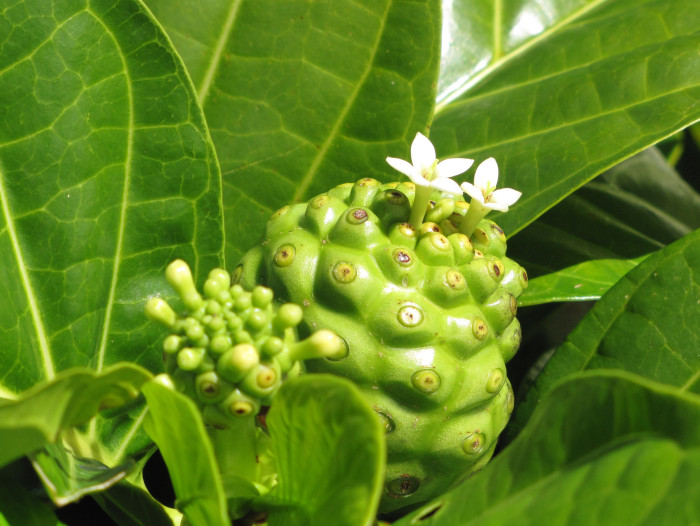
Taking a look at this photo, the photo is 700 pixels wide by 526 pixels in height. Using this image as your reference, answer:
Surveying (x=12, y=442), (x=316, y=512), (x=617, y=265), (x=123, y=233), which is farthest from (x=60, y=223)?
(x=617, y=265)

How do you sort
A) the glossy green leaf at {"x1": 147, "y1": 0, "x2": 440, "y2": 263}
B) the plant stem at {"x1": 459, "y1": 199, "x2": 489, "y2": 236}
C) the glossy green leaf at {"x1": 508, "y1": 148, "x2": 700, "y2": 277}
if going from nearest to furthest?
1. the plant stem at {"x1": 459, "y1": 199, "x2": 489, "y2": 236}
2. the glossy green leaf at {"x1": 147, "y1": 0, "x2": 440, "y2": 263}
3. the glossy green leaf at {"x1": 508, "y1": 148, "x2": 700, "y2": 277}

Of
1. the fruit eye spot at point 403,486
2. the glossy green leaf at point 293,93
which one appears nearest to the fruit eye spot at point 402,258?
the fruit eye spot at point 403,486

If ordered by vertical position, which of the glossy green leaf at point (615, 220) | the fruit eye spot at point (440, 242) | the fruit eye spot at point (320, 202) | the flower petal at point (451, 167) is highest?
the flower petal at point (451, 167)

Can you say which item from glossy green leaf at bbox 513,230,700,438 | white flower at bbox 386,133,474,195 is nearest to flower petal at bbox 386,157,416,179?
white flower at bbox 386,133,474,195

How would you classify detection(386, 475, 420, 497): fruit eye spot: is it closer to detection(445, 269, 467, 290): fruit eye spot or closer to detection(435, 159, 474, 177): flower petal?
detection(445, 269, 467, 290): fruit eye spot

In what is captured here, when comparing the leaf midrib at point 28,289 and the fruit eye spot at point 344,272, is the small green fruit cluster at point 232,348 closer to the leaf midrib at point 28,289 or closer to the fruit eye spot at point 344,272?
the fruit eye spot at point 344,272

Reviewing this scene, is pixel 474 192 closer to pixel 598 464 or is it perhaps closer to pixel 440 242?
pixel 440 242
